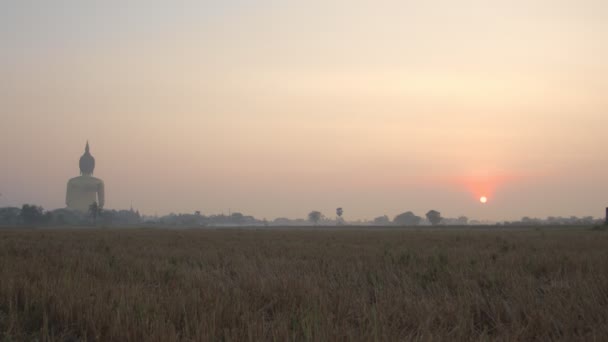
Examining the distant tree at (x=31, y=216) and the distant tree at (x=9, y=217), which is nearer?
the distant tree at (x=31, y=216)

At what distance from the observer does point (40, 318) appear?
21.1 feet

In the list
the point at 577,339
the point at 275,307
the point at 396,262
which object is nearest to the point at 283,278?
the point at 275,307

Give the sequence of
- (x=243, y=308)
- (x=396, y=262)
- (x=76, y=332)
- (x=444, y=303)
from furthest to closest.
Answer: (x=396, y=262) < (x=444, y=303) < (x=243, y=308) < (x=76, y=332)

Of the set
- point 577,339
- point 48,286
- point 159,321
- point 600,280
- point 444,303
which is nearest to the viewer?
point 577,339

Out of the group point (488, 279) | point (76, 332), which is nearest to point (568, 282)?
point (488, 279)

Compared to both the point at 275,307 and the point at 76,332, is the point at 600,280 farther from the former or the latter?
the point at 76,332

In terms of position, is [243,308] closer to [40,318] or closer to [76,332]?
[76,332]

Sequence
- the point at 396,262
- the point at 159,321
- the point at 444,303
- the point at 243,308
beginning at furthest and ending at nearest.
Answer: the point at 396,262 < the point at 444,303 < the point at 243,308 < the point at 159,321

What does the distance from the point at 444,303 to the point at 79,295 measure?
4.75 m

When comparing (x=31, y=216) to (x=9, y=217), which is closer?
(x=31, y=216)

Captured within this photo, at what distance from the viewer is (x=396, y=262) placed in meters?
13.9

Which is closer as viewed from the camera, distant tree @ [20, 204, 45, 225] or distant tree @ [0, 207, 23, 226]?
distant tree @ [20, 204, 45, 225]

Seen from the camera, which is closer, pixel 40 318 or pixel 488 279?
pixel 40 318

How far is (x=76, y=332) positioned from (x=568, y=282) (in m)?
7.61
